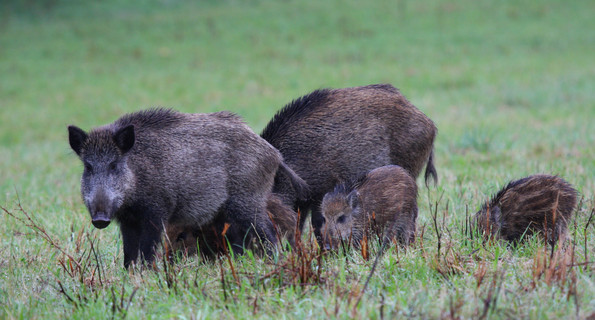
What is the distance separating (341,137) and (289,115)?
0.53 metres

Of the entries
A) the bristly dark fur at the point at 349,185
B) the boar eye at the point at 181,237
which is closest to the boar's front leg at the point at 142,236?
the boar eye at the point at 181,237

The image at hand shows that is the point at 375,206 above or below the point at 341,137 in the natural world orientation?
below

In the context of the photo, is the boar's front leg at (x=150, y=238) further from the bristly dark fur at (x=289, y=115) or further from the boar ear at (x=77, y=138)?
the bristly dark fur at (x=289, y=115)

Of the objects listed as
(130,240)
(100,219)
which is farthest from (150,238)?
(100,219)

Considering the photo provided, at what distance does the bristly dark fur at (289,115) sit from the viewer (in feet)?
19.4

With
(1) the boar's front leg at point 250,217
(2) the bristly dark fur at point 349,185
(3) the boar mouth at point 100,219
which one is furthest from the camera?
(2) the bristly dark fur at point 349,185

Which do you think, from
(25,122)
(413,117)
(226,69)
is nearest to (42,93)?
(25,122)

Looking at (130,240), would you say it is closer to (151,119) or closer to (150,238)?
(150,238)

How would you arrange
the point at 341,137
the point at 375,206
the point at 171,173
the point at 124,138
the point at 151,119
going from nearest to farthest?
1. the point at 124,138
2. the point at 171,173
3. the point at 151,119
4. the point at 375,206
5. the point at 341,137

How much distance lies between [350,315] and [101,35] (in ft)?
88.5

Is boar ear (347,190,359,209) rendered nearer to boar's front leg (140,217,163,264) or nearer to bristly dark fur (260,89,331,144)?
bristly dark fur (260,89,331,144)

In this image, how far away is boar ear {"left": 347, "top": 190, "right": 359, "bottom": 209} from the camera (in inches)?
208

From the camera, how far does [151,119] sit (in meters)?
5.28

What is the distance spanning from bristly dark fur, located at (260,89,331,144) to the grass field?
141cm
